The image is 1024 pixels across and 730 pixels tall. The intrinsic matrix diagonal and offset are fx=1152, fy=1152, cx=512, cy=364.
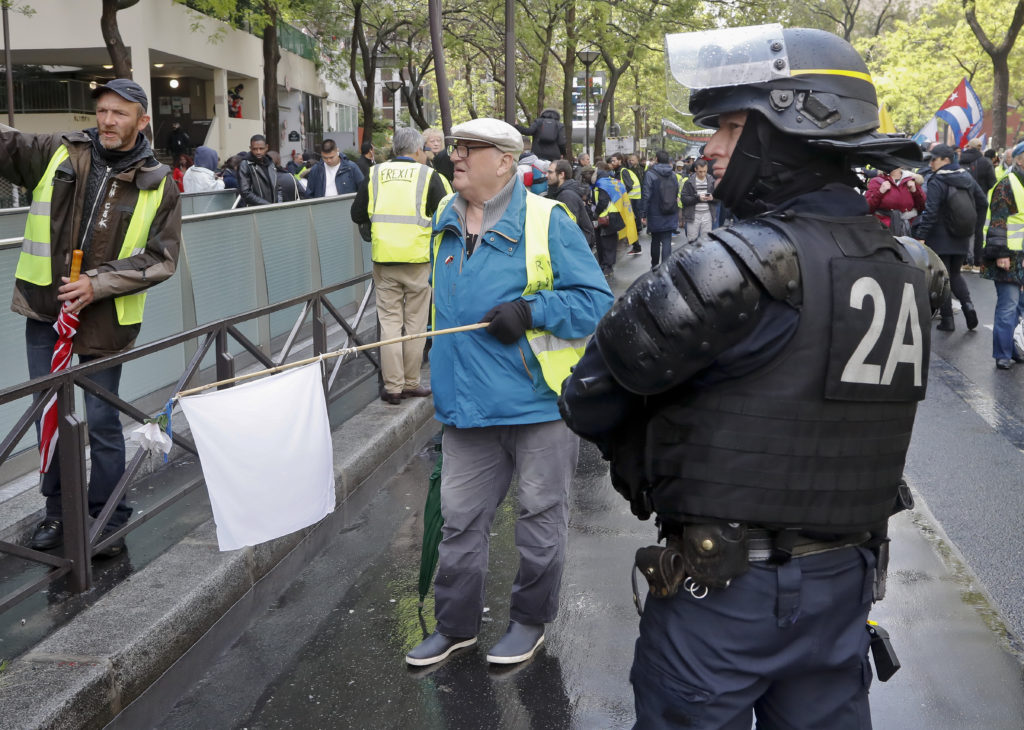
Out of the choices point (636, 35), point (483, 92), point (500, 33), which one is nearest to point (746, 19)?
point (636, 35)

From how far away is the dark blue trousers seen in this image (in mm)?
2252

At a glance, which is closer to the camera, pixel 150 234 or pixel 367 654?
pixel 367 654

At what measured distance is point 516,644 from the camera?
13.7 feet

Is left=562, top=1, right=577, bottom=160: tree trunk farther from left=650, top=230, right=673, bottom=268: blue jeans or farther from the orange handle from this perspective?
the orange handle

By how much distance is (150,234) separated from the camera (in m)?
4.87

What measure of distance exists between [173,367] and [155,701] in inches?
138

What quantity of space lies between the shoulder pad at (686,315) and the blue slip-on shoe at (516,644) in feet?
7.24

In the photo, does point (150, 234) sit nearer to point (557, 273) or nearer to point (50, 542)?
point (50, 542)

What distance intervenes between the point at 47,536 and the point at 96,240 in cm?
123

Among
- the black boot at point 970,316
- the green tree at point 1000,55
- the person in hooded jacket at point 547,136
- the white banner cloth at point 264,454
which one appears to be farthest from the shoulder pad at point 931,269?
the green tree at point 1000,55

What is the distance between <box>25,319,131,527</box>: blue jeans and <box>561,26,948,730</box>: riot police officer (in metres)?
2.99

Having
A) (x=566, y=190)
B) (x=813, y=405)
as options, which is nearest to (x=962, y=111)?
(x=566, y=190)

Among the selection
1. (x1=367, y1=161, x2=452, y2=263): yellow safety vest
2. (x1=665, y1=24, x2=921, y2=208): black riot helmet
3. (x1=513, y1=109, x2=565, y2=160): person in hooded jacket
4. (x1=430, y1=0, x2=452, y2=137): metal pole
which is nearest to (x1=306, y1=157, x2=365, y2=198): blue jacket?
(x1=430, y1=0, x2=452, y2=137): metal pole

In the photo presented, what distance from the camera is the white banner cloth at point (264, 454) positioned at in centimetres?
430
